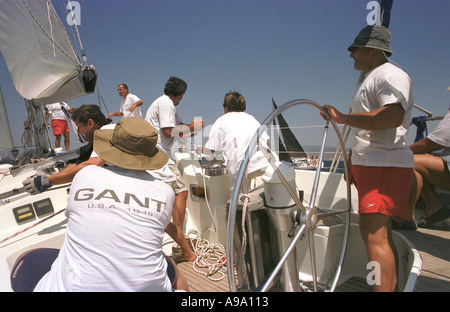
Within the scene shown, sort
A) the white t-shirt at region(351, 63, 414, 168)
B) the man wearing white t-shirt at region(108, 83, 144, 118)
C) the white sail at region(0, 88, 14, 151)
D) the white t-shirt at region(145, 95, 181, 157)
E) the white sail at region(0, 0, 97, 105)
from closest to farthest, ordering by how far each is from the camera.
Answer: the white t-shirt at region(351, 63, 414, 168) → the white t-shirt at region(145, 95, 181, 157) → the white sail at region(0, 0, 97, 105) → the man wearing white t-shirt at region(108, 83, 144, 118) → the white sail at region(0, 88, 14, 151)

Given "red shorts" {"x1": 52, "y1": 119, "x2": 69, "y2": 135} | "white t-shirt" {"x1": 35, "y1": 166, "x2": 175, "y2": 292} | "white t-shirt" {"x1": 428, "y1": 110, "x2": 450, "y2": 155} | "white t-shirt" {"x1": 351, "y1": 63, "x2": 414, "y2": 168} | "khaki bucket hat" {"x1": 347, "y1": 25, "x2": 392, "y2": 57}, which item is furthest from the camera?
"red shorts" {"x1": 52, "y1": 119, "x2": 69, "y2": 135}

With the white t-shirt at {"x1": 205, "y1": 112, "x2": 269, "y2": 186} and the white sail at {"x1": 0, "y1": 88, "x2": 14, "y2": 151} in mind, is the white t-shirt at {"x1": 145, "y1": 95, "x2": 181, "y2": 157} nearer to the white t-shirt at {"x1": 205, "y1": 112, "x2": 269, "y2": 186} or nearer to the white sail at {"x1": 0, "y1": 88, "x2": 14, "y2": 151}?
the white t-shirt at {"x1": 205, "y1": 112, "x2": 269, "y2": 186}

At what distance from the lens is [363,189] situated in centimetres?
133

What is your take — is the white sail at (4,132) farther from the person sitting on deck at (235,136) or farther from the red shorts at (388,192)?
the red shorts at (388,192)

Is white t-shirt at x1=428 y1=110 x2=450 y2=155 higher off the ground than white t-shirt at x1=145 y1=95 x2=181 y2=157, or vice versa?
white t-shirt at x1=145 y1=95 x2=181 y2=157

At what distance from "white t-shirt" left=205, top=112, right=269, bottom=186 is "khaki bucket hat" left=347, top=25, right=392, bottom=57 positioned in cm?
79

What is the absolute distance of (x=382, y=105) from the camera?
1.19 m

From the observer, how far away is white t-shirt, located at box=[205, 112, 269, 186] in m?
1.85

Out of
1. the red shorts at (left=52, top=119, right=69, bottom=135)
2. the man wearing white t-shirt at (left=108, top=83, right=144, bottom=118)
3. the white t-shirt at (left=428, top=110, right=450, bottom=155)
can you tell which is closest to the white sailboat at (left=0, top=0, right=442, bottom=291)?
the white t-shirt at (left=428, top=110, right=450, bottom=155)

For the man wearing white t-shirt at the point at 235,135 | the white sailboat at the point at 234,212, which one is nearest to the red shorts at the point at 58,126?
the white sailboat at the point at 234,212

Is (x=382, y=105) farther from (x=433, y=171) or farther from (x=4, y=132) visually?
(x=4, y=132)

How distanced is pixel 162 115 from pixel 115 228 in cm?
157
